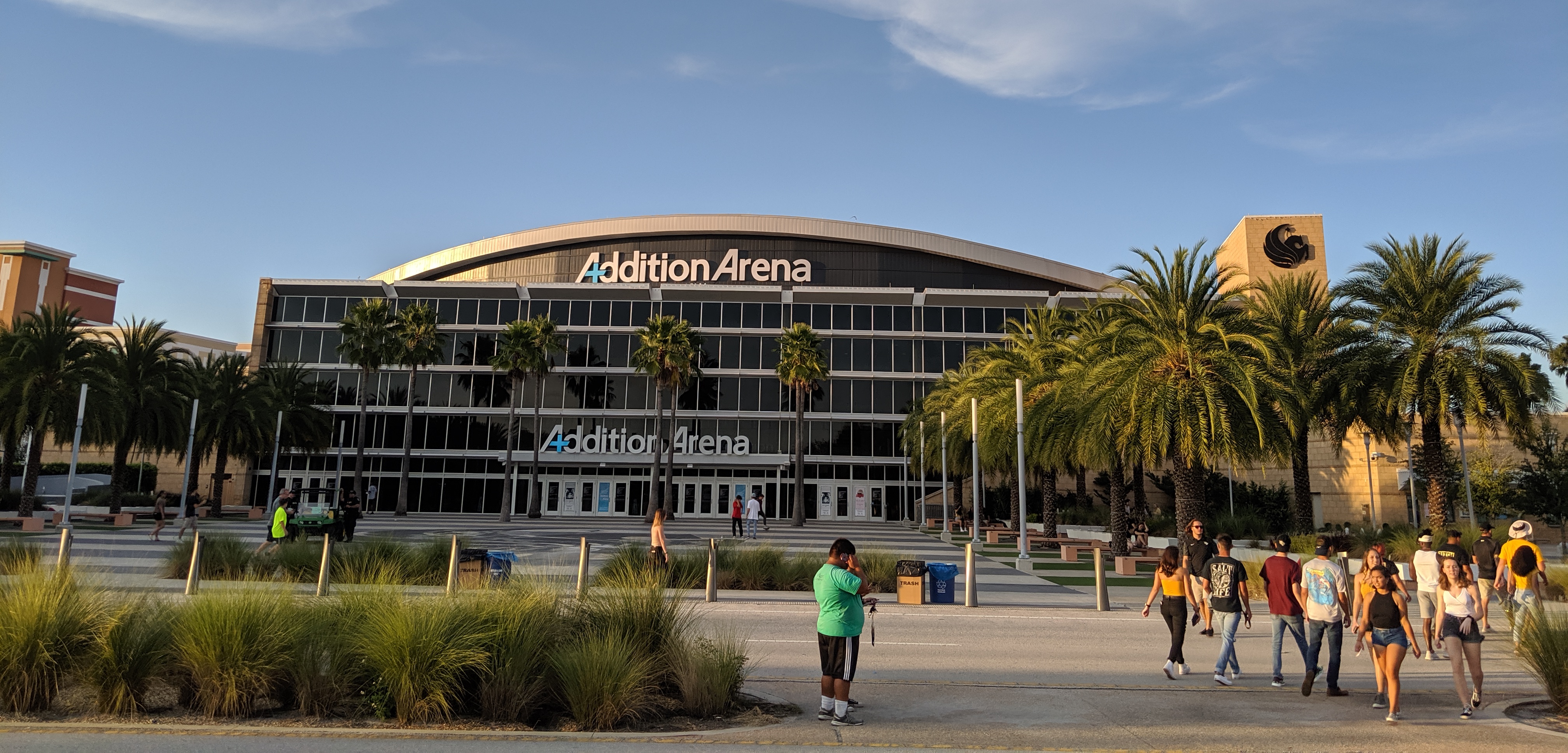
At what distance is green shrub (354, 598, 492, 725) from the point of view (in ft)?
23.5

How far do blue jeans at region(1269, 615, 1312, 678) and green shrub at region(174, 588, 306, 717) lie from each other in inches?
382

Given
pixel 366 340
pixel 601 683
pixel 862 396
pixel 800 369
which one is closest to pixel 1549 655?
pixel 601 683

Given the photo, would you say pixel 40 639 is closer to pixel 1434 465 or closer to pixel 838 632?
pixel 838 632

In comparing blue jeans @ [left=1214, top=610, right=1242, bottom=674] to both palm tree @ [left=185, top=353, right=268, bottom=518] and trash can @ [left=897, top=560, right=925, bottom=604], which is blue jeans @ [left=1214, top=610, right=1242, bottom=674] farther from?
palm tree @ [left=185, top=353, right=268, bottom=518]

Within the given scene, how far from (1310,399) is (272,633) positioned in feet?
92.1

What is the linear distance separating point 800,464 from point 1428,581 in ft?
141

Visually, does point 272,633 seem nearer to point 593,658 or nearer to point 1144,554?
point 593,658

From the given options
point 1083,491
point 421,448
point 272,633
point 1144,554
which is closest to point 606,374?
point 421,448

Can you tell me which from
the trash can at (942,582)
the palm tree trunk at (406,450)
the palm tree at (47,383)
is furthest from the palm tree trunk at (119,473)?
the trash can at (942,582)

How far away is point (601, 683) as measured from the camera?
7312 millimetres

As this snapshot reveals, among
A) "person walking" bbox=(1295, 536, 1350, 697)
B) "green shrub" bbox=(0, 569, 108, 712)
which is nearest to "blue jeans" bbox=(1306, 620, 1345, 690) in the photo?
"person walking" bbox=(1295, 536, 1350, 697)

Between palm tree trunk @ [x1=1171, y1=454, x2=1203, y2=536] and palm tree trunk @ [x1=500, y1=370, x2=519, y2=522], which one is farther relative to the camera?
palm tree trunk @ [x1=500, y1=370, x2=519, y2=522]

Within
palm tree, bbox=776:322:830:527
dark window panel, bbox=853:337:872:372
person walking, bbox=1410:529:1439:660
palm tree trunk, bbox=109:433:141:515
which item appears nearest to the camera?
person walking, bbox=1410:529:1439:660

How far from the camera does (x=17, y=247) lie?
87938 millimetres
